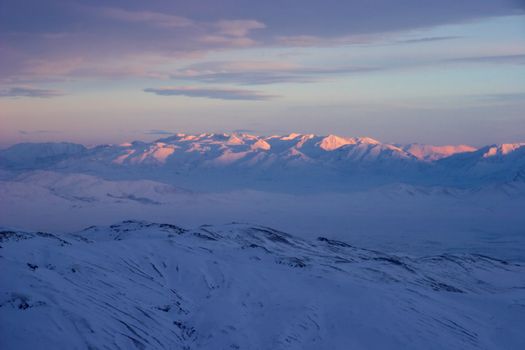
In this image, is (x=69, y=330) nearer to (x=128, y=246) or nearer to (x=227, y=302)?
(x=227, y=302)

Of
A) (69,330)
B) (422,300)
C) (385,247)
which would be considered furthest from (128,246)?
(385,247)

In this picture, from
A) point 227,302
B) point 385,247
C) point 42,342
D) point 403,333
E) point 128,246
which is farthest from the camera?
point 385,247

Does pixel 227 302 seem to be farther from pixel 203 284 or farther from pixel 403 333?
pixel 403 333

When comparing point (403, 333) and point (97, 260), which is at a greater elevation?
point (97, 260)

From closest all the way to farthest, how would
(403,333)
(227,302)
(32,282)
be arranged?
(32,282)
(403,333)
(227,302)

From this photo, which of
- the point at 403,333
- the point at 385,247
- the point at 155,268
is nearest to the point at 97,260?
the point at 155,268

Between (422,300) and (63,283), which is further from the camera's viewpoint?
(422,300)

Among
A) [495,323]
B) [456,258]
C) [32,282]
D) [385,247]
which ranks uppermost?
[32,282]
